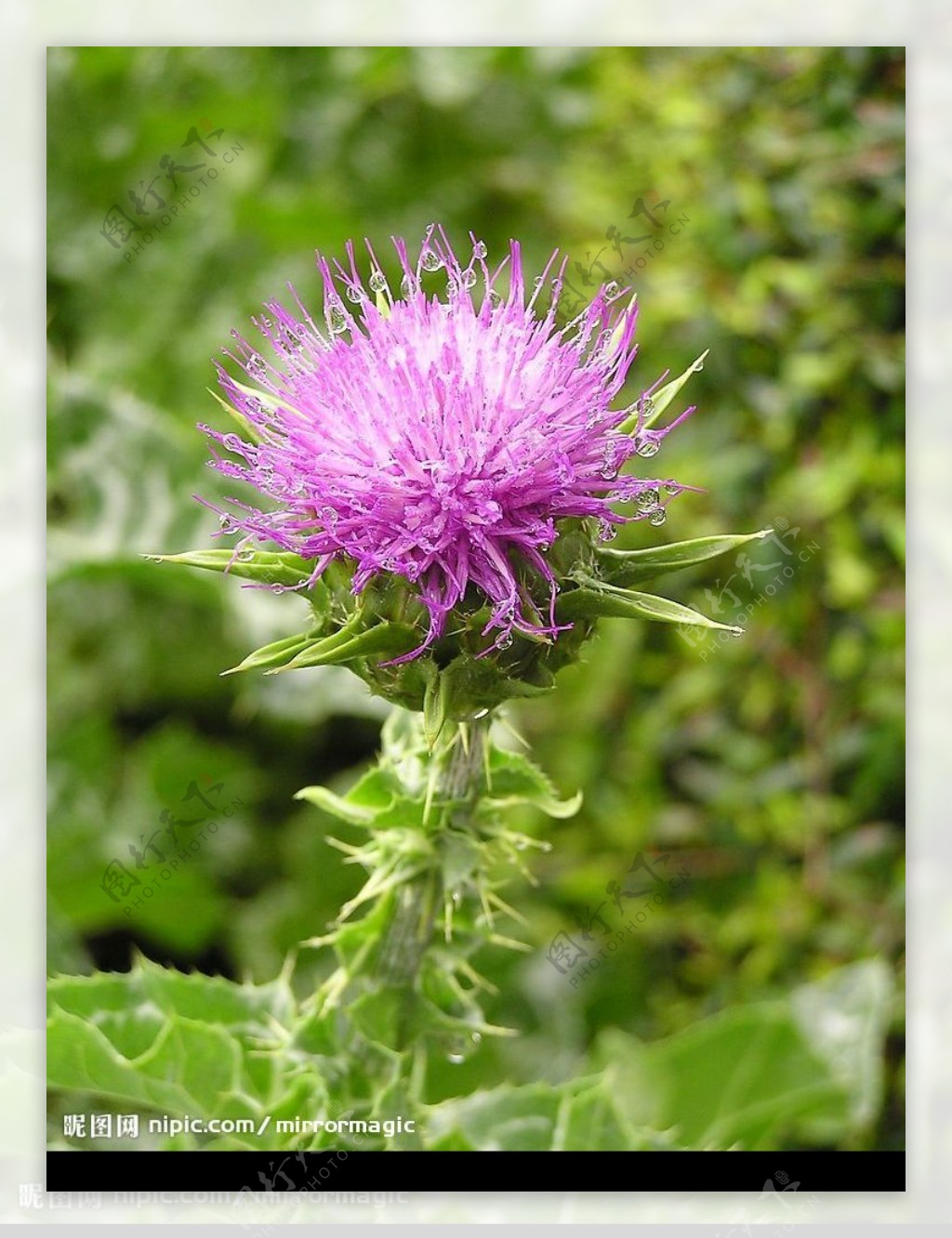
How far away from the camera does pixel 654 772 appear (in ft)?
12.0

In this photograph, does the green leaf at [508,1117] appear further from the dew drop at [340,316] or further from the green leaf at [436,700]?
the dew drop at [340,316]

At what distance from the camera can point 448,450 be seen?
5.63 ft

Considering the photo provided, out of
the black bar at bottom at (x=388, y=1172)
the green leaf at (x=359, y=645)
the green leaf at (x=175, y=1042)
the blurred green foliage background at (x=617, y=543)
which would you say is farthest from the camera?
the blurred green foliage background at (x=617, y=543)

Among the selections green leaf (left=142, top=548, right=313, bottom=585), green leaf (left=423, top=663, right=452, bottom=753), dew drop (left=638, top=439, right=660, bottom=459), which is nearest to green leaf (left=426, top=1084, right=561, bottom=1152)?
Result: green leaf (left=423, top=663, right=452, bottom=753)

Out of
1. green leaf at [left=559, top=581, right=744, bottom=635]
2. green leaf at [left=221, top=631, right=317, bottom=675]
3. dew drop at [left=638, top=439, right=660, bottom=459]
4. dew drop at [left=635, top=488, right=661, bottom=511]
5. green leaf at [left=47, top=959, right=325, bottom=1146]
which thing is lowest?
green leaf at [left=47, top=959, right=325, bottom=1146]

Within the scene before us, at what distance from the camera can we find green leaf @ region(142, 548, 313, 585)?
1.76 meters

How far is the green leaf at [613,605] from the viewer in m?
1.70

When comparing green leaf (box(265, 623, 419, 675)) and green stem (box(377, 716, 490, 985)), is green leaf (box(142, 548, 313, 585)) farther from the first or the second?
green stem (box(377, 716, 490, 985))

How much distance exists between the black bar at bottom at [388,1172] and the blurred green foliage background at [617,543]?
441 mm

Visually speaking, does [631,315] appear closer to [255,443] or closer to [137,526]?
[255,443]

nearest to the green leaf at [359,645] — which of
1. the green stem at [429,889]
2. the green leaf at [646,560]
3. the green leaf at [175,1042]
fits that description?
the green stem at [429,889]

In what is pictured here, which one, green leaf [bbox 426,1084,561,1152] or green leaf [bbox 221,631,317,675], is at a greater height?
green leaf [bbox 221,631,317,675]

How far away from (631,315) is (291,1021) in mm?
1283

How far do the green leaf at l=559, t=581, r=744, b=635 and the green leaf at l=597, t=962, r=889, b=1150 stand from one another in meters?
1.33
